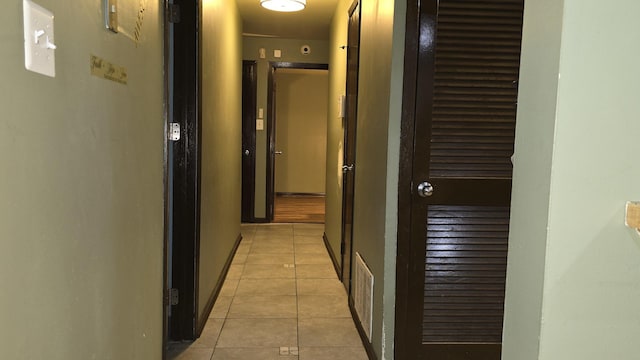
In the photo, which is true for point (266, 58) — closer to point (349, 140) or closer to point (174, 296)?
point (349, 140)

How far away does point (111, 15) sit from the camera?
52.5 inches

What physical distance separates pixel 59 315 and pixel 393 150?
1.45m

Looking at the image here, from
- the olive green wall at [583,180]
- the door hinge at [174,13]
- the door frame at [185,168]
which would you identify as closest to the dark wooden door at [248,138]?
the door frame at [185,168]

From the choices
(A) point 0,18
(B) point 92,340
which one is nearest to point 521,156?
(A) point 0,18

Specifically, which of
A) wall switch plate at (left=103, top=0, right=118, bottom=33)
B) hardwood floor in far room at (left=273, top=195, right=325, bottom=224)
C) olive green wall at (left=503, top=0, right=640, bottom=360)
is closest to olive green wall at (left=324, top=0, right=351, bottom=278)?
hardwood floor in far room at (left=273, top=195, right=325, bottom=224)

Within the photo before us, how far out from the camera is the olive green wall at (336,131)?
4004mm

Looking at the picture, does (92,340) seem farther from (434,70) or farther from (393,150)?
(434,70)

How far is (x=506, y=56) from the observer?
2.16 metres

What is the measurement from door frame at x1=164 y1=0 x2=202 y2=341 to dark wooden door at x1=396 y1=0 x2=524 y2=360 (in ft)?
3.67

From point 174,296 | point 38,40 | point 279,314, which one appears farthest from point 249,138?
A: point 38,40

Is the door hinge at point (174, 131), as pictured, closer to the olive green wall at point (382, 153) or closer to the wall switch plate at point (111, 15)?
the olive green wall at point (382, 153)

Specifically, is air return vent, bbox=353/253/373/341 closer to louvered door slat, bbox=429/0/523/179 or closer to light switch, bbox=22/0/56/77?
louvered door slat, bbox=429/0/523/179

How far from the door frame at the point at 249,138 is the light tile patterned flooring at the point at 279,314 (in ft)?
4.75

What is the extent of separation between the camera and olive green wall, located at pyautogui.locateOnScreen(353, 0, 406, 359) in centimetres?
210
